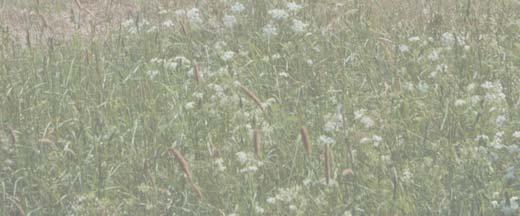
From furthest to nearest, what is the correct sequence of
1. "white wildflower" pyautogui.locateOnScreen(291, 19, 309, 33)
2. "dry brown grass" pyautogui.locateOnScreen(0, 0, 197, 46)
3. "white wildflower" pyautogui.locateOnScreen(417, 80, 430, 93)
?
"dry brown grass" pyautogui.locateOnScreen(0, 0, 197, 46) → "white wildflower" pyautogui.locateOnScreen(291, 19, 309, 33) → "white wildflower" pyautogui.locateOnScreen(417, 80, 430, 93)

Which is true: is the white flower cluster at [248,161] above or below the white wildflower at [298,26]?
below

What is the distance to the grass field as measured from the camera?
3.45 metres

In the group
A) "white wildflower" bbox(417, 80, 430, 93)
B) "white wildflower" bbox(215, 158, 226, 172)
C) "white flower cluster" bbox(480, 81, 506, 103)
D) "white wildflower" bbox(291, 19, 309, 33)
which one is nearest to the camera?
"white wildflower" bbox(215, 158, 226, 172)

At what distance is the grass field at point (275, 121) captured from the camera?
3451mm

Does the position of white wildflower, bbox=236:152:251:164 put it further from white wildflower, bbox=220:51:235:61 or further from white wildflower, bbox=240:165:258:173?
white wildflower, bbox=220:51:235:61

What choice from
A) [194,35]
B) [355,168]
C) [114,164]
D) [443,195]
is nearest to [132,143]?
[114,164]

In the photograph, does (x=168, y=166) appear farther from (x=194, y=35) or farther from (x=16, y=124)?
(x=194, y=35)

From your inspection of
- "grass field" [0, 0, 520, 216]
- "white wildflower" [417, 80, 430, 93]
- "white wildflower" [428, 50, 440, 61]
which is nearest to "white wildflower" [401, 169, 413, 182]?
"grass field" [0, 0, 520, 216]

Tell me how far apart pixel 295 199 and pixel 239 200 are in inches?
17.2

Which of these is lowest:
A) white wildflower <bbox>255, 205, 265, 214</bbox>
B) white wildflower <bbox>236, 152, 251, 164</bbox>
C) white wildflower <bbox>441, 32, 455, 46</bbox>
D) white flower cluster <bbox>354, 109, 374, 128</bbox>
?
white wildflower <bbox>255, 205, 265, 214</bbox>

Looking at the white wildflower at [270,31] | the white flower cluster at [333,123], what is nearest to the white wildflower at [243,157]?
the white flower cluster at [333,123]

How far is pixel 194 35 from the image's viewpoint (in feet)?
20.0

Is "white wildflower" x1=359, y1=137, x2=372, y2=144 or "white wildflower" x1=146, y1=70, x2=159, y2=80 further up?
"white wildflower" x1=359, y1=137, x2=372, y2=144

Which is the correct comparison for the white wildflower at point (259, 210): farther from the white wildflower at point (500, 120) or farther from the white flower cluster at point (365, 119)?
the white wildflower at point (500, 120)
